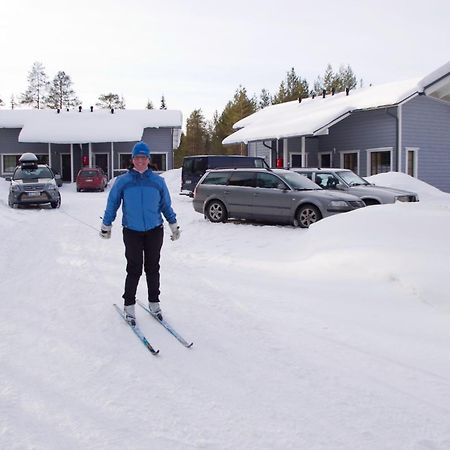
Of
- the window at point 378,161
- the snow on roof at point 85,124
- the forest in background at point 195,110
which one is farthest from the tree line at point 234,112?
the window at point 378,161

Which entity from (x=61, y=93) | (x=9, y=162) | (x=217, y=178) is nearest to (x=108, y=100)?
(x=61, y=93)

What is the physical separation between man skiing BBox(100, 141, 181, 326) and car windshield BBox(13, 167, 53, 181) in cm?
1499

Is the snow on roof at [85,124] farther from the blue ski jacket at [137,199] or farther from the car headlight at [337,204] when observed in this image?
the blue ski jacket at [137,199]

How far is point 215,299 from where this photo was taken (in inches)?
265

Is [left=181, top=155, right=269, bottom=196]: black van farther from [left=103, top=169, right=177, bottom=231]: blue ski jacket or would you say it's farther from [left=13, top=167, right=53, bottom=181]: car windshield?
[left=103, top=169, right=177, bottom=231]: blue ski jacket

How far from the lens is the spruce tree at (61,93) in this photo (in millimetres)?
80312

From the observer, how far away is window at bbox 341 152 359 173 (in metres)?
27.2

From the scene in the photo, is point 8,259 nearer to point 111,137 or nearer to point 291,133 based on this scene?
point 291,133

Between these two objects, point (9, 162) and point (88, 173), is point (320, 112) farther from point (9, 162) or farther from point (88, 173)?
point (9, 162)

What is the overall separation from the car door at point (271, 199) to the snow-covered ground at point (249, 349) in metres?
3.65

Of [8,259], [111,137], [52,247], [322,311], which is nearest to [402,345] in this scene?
[322,311]

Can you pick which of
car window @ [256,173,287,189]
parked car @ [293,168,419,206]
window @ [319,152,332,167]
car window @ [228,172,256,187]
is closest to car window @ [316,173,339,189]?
parked car @ [293,168,419,206]

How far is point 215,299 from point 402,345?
241 cm

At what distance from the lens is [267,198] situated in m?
13.9
